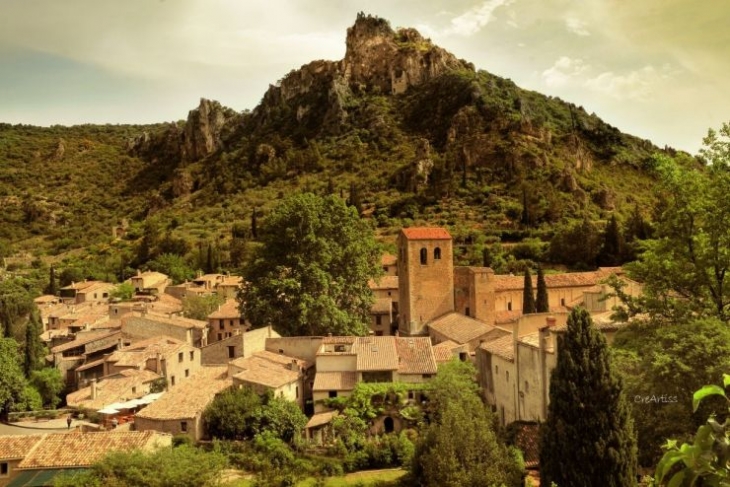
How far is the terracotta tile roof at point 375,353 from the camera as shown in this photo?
2581 centimetres

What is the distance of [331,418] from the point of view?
24.2m

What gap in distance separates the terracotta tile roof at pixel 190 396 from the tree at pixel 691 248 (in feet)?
57.1

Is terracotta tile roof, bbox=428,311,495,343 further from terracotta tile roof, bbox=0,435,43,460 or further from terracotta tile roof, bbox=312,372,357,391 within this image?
terracotta tile roof, bbox=0,435,43,460

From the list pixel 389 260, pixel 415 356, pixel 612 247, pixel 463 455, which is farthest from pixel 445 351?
pixel 612 247

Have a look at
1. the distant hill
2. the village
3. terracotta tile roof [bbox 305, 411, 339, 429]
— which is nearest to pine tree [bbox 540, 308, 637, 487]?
the village

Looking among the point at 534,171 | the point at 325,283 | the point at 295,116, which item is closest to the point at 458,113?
the point at 534,171

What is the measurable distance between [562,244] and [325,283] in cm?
3408

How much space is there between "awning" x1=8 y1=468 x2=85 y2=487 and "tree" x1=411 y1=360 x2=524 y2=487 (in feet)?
35.9

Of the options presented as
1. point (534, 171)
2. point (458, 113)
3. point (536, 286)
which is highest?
point (458, 113)

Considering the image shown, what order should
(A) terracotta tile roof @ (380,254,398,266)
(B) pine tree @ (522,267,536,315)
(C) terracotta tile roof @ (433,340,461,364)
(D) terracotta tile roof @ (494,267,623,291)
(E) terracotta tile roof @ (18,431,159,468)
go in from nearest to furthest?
1. (E) terracotta tile roof @ (18,431,159,468)
2. (C) terracotta tile roof @ (433,340,461,364)
3. (B) pine tree @ (522,267,536,315)
4. (D) terracotta tile roof @ (494,267,623,291)
5. (A) terracotta tile roof @ (380,254,398,266)

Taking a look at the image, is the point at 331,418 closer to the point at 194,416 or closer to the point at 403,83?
the point at 194,416

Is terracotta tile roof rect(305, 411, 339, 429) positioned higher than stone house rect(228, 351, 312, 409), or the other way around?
stone house rect(228, 351, 312, 409)

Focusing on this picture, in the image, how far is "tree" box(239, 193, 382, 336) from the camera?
3306cm

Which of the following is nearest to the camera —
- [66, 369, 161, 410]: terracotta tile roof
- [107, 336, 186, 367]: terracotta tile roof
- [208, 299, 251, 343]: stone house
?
[66, 369, 161, 410]: terracotta tile roof
